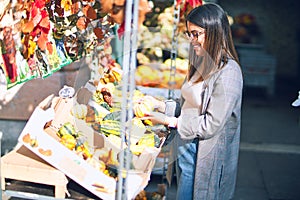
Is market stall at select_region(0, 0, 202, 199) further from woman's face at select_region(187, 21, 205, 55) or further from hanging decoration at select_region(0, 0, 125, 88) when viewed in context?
woman's face at select_region(187, 21, 205, 55)

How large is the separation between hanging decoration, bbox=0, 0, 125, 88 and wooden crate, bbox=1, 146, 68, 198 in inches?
21.4

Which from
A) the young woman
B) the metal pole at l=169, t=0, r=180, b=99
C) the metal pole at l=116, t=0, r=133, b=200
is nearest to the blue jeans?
the young woman

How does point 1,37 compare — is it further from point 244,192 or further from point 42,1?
point 244,192

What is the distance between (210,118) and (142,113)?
377 mm

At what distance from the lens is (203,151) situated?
2613mm

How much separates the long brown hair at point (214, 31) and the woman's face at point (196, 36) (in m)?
0.02

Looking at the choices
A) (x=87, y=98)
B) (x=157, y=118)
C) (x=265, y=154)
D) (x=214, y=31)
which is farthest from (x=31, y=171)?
(x=265, y=154)

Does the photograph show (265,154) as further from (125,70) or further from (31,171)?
(125,70)

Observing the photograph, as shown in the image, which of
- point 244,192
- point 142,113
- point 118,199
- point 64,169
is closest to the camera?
point 142,113

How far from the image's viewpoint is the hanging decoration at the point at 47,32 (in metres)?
2.79

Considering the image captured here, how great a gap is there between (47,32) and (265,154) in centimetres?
286

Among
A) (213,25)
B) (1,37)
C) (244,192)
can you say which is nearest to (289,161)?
(244,192)

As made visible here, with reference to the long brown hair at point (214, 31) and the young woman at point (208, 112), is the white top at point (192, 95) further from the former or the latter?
the long brown hair at point (214, 31)

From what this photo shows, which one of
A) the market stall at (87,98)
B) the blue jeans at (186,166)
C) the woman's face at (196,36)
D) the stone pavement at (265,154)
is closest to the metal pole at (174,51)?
the market stall at (87,98)
